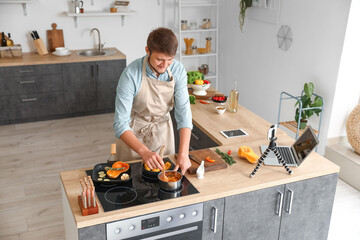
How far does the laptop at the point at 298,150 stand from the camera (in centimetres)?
237

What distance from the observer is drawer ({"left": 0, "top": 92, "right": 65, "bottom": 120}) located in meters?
5.23

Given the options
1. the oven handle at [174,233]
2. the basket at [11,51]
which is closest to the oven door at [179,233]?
the oven handle at [174,233]

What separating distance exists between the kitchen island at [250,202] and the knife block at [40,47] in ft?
11.8

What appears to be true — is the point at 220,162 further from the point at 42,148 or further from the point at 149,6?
the point at 149,6

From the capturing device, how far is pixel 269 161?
255 centimetres

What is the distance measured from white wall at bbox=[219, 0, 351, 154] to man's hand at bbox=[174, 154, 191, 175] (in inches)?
102

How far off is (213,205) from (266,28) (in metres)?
3.70

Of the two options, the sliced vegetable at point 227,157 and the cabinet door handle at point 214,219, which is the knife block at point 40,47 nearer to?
the sliced vegetable at point 227,157

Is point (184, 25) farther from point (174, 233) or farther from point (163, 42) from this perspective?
point (174, 233)

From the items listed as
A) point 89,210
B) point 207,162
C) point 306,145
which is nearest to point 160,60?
point 207,162

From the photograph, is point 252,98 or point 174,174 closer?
point 174,174

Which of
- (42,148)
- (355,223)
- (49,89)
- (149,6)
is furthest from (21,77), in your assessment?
(355,223)

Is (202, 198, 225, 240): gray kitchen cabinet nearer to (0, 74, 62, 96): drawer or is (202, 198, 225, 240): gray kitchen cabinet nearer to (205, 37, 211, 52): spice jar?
(0, 74, 62, 96): drawer

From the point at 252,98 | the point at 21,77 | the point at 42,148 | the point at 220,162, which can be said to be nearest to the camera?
the point at 220,162
